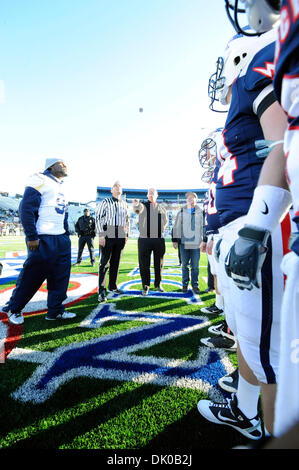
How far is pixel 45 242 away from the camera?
8.74 ft

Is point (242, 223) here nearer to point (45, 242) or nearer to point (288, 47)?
point (288, 47)

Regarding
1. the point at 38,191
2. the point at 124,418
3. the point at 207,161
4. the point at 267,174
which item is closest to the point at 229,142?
the point at 267,174

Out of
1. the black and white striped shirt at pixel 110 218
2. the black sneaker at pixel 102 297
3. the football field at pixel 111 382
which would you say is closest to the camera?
the football field at pixel 111 382

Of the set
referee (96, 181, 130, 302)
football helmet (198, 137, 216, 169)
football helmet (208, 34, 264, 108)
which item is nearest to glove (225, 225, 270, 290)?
football helmet (208, 34, 264, 108)

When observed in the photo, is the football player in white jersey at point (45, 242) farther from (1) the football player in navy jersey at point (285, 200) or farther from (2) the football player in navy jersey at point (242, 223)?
(1) the football player in navy jersey at point (285, 200)

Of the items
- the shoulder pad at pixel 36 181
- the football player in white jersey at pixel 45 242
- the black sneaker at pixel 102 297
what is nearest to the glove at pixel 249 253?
the football player in white jersey at pixel 45 242

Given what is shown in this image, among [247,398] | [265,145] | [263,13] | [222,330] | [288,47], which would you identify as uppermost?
[263,13]

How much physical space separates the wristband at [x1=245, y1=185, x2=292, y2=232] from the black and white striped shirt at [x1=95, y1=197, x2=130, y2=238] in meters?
3.33

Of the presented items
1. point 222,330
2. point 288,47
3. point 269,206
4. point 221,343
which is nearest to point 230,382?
point 221,343

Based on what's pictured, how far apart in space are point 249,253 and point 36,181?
8.65 feet

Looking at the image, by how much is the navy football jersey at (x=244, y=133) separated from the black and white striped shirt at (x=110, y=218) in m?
2.85

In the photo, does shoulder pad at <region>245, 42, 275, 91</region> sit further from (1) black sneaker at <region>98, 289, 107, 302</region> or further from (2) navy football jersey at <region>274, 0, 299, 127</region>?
(1) black sneaker at <region>98, 289, 107, 302</region>

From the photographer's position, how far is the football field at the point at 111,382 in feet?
3.73

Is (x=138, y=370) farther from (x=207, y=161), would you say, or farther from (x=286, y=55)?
(x=207, y=161)
